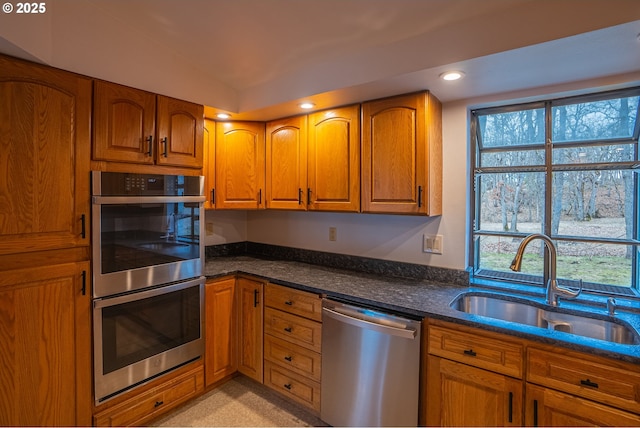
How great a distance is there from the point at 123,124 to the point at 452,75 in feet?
6.25

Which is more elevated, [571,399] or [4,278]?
[4,278]

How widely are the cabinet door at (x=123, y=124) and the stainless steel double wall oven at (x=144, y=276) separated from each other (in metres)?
0.14

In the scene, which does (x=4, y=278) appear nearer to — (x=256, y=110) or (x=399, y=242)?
(x=256, y=110)

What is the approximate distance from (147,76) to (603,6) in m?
2.30

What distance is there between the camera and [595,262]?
185 cm

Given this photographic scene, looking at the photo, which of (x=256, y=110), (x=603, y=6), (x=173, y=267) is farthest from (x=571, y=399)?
(x=256, y=110)

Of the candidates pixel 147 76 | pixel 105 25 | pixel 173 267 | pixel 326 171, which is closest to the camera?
pixel 105 25

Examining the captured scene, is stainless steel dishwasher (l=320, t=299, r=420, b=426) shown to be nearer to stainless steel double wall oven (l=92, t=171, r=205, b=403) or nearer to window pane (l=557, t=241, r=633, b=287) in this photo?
stainless steel double wall oven (l=92, t=171, r=205, b=403)

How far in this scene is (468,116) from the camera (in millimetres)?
2100

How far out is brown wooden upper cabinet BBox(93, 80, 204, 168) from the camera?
173cm

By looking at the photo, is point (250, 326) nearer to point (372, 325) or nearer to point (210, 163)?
point (372, 325)

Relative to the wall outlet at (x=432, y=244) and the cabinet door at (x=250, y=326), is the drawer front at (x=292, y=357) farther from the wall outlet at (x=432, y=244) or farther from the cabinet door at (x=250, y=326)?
the wall outlet at (x=432, y=244)

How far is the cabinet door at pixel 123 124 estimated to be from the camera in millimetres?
1715

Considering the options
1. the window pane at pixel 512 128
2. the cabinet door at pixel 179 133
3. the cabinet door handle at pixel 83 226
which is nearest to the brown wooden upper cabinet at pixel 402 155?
the window pane at pixel 512 128
